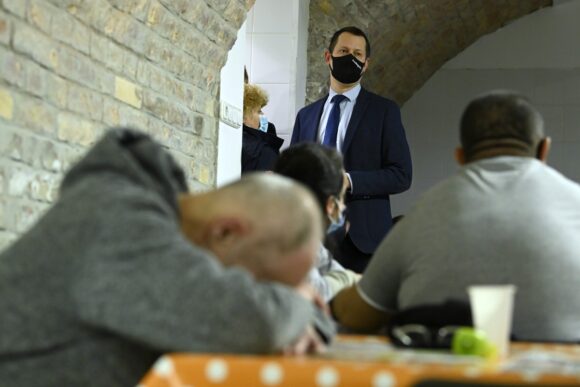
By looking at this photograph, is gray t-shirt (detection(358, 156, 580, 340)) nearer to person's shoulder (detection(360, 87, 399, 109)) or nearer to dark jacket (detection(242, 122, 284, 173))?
person's shoulder (detection(360, 87, 399, 109))

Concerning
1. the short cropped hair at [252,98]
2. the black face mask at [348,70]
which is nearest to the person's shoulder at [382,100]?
the black face mask at [348,70]

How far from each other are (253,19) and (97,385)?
22.1 ft

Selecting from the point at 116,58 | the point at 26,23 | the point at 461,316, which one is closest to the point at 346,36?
the point at 116,58

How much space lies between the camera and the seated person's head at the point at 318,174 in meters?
3.72

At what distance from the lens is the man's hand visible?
185 cm

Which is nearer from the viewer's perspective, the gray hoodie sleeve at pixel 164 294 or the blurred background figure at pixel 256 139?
the gray hoodie sleeve at pixel 164 294

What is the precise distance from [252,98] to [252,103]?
4cm

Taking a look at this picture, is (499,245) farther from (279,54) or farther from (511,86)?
(511,86)

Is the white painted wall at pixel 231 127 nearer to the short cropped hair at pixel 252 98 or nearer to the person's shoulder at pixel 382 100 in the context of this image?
the short cropped hair at pixel 252 98

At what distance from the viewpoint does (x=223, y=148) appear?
635 centimetres

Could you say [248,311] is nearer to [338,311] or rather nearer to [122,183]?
[122,183]

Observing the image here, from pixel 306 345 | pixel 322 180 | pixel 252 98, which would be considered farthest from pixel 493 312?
pixel 252 98

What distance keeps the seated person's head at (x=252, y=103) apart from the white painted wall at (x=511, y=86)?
405 centimetres

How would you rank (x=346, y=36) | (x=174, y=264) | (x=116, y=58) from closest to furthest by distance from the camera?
(x=174, y=264)
(x=116, y=58)
(x=346, y=36)
